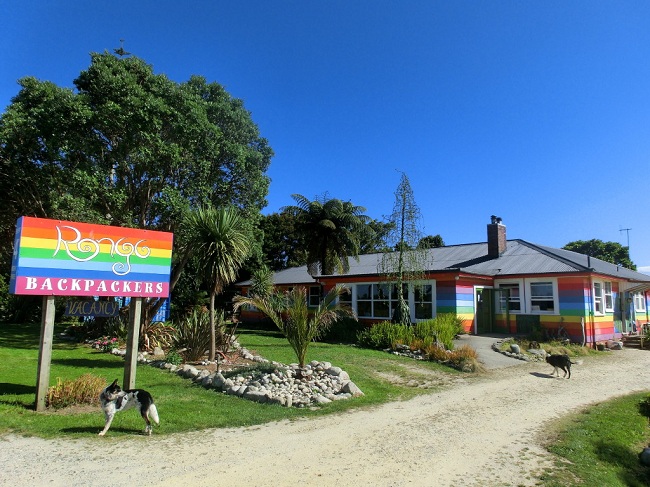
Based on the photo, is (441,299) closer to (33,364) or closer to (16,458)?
(33,364)

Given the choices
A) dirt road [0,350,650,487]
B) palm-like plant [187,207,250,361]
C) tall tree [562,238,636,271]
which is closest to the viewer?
dirt road [0,350,650,487]

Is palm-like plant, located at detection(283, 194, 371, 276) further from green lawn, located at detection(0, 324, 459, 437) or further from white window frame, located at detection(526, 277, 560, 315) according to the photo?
green lawn, located at detection(0, 324, 459, 437)

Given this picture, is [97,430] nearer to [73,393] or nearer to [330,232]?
[73,393]

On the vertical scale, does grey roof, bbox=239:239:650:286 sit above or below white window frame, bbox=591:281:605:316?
above

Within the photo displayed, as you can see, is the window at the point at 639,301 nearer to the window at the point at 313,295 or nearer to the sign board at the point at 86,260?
the window at the point at 313,295

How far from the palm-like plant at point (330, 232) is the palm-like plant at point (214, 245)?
722 inches

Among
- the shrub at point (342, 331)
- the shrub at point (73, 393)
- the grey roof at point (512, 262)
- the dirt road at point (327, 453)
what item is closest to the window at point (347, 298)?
the grey roof at point (512, 262)

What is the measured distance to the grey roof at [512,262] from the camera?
2004 cm

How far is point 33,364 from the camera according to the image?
12.2m

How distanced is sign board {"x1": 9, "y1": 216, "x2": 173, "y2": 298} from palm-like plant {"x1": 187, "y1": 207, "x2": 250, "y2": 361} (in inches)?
91.3

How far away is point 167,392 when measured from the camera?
9.19 m

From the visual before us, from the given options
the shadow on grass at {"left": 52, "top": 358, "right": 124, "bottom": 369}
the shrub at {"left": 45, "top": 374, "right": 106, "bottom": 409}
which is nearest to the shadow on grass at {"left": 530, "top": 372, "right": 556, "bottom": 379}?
the shrub at {"left": 45, "top": 374, "right": 106, "bottom": 409}

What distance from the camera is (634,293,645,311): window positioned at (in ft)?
82.6

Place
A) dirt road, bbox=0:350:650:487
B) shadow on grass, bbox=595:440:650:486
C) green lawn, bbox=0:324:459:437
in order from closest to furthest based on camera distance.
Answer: dirt road, bbox=0:350:650:487 → shadow on grass, bbox=595:440:650:486 → green lawn, bbox=0:324:459:437
